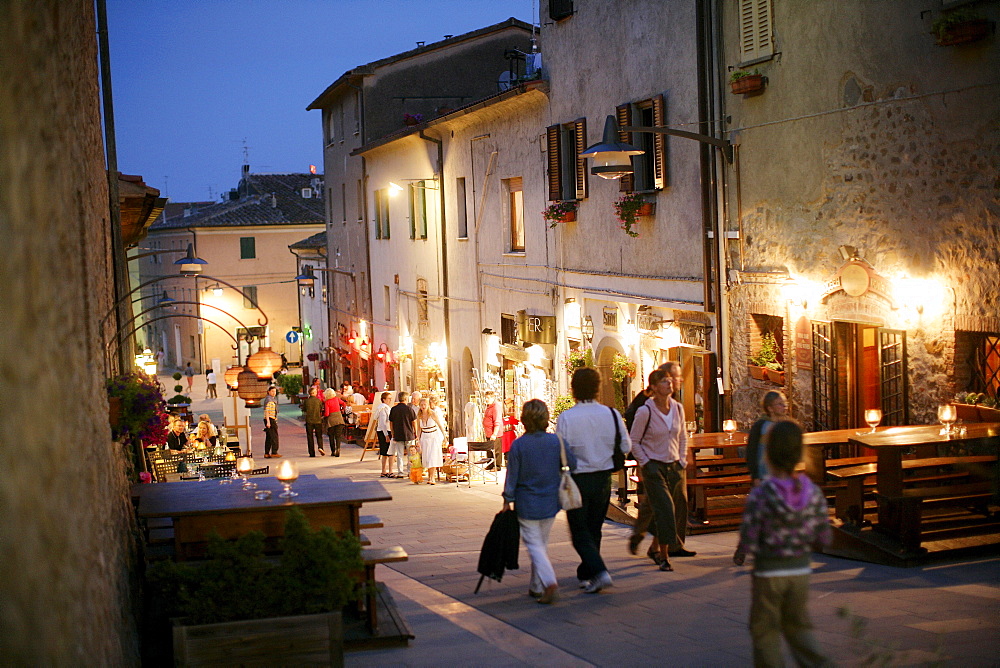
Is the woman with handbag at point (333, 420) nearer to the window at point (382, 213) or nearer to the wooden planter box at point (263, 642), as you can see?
the window at point (382, 213)

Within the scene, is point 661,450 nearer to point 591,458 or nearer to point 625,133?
point 591,458

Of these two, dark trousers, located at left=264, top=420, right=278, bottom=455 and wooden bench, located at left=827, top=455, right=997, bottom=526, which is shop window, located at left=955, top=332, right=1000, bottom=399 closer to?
wooden bench, located at left=827, top=455, right=997, bottom=526

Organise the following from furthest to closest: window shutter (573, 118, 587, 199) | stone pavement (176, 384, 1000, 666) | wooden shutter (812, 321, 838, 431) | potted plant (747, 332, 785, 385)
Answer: window shutter (573, 118, 587, 199) → potted plant (747, 332, 785, 385) → wooden shutter (812, 321, 838, 431) → stone pavement (176, 384, 1000, 666)

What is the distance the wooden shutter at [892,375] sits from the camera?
34.4ft

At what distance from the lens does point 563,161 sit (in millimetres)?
18594

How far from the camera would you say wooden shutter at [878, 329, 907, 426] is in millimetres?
10477

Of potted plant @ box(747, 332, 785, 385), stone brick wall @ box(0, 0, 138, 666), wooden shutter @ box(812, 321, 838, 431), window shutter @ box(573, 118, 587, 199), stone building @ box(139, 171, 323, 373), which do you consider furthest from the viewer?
stone building @ box(139, 171, 323, 373)

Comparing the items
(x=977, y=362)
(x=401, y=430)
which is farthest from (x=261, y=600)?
(x=401, y=430)

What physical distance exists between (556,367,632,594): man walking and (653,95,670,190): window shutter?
7.57 m

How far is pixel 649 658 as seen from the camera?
241 inches

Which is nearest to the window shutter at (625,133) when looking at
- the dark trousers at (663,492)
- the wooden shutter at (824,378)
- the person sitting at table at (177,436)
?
the wooden shutter at (824,378)

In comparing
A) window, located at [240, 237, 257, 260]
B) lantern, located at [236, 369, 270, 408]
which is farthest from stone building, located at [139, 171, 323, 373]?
lantern, located at [236, 369, 270, 408]

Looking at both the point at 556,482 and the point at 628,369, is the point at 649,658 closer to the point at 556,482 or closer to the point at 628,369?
the point at 556,482

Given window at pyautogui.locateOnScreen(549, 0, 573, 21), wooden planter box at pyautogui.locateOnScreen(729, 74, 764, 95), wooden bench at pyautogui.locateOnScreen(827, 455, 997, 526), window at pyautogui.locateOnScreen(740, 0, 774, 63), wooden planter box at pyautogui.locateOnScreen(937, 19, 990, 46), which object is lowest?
wooden bench at pyautogui.locateOnScreen(827, 455, 997, 526)
